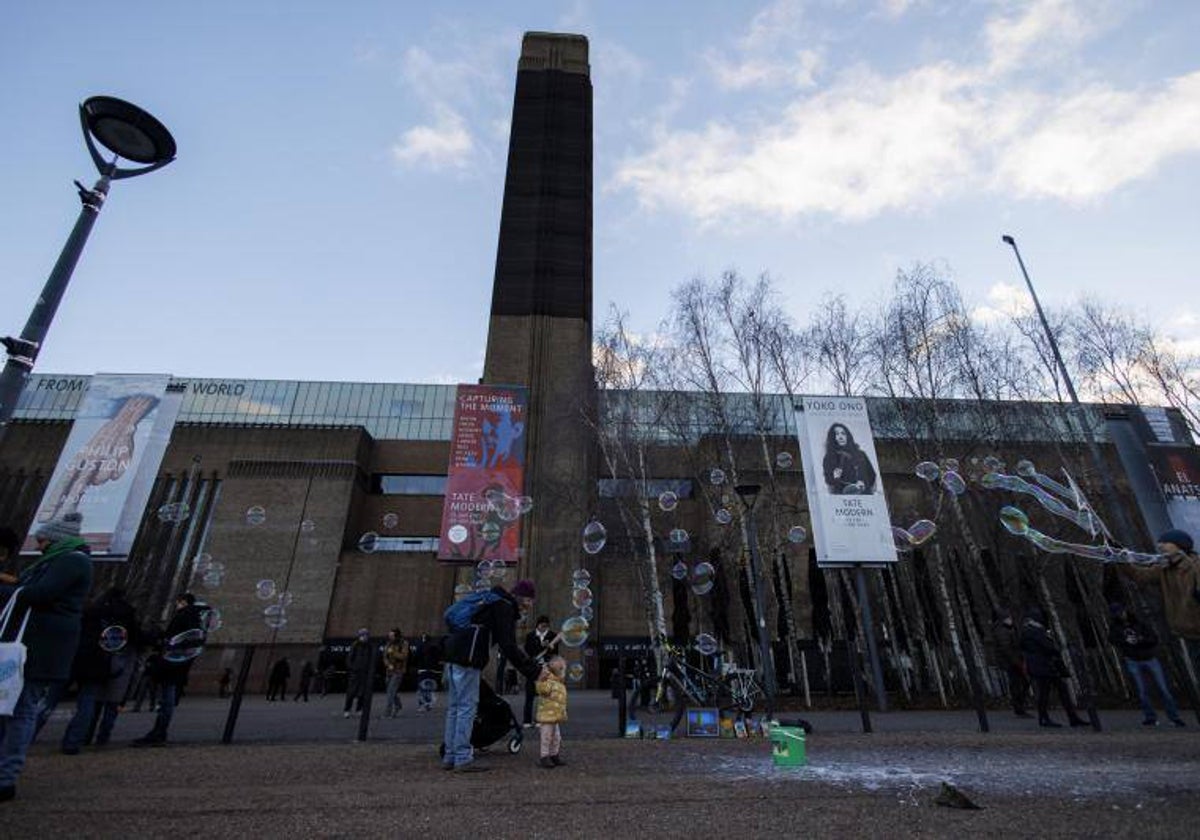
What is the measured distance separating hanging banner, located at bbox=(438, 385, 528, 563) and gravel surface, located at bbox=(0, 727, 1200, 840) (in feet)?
53.4

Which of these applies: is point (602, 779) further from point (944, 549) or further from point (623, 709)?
point (944, 549)

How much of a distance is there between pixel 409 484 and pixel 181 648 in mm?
33280

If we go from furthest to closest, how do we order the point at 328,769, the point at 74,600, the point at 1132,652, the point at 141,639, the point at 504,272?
the point at 504,272, the point at 1132,652, the point at 141,639, the point at 328,769, the point at 74,600

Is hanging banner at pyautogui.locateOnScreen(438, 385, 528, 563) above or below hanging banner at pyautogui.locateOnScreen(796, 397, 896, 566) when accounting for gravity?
above

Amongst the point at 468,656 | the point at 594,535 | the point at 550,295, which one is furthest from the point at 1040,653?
the point at 550,295

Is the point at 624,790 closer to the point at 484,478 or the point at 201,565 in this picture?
the point at 484,478

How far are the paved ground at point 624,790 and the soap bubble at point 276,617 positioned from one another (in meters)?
26.5

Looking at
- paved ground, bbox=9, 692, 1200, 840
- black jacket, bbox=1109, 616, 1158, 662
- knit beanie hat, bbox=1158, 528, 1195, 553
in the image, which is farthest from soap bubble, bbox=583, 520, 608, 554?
knit beanie hat, bbox=1158, 528, 1195, 553

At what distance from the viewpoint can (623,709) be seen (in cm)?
879

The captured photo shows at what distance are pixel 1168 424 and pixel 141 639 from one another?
76.5ft

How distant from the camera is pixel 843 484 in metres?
13.6

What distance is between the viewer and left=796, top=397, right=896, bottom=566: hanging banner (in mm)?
13023

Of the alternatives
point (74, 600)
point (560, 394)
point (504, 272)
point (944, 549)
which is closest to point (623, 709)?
point (74, 600)

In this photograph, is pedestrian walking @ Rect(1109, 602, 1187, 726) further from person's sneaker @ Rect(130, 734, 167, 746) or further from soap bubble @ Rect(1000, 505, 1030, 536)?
person's sneaker @ Rect(130, 734, 167, 746)
